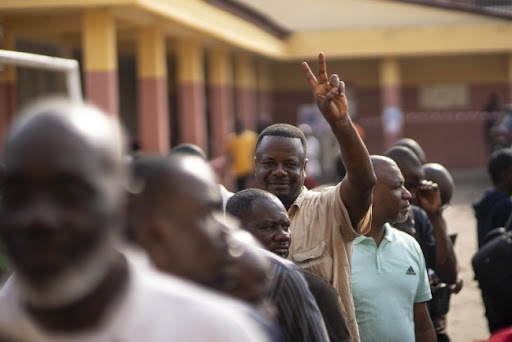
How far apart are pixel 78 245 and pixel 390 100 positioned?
79.9ft

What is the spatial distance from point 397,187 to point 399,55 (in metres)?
21.2

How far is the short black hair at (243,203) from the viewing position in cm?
357

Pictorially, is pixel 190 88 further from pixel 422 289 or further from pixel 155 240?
pixel 155 240

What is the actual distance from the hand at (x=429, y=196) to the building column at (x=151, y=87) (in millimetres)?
9507

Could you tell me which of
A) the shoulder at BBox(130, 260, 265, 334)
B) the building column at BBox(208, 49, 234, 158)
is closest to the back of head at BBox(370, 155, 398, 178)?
the shoulder at BBox(130, 260, 265, 334)

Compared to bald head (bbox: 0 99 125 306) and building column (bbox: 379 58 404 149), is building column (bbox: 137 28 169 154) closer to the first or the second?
building column (bbox: 379 58 404 149)

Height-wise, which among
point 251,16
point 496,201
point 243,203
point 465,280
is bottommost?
point 465,280

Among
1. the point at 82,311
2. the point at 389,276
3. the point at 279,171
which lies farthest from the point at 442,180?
the point at 82,311

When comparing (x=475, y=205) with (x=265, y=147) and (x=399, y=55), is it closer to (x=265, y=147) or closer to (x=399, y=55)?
(x=265, y=147)

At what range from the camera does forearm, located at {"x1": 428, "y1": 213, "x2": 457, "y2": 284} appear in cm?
584

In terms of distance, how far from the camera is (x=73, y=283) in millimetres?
1565

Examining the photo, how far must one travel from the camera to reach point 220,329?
1648mm

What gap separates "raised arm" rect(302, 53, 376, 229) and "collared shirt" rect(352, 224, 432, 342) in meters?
0.57

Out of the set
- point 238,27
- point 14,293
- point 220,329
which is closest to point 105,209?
point 220,329
